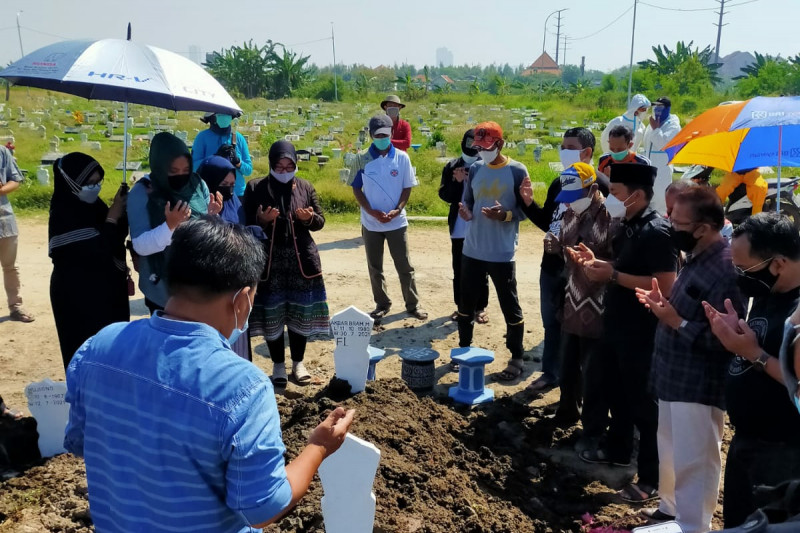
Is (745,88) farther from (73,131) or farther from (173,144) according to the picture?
(173,144)

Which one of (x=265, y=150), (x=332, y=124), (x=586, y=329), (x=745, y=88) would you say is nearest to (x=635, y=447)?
(x=586, y=329)

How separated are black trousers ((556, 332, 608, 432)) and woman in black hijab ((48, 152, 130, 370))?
291 cm

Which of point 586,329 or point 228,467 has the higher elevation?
point 228,467

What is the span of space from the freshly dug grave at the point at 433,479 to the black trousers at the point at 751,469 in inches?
33.5

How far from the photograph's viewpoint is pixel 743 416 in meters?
2.82

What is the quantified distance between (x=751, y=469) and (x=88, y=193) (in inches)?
146

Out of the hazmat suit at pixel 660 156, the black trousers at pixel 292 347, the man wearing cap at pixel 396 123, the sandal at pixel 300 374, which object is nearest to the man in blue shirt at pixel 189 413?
the black trousers at pixel 292 347

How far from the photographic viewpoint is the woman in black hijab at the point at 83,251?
415 cm

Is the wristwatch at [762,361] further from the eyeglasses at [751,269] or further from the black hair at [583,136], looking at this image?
the black hair at [583,136]

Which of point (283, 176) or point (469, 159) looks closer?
point (283, 176)

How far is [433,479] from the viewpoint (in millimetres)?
3738

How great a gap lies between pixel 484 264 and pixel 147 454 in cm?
415

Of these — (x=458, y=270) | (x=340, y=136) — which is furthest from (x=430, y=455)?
(x=340, y=136)

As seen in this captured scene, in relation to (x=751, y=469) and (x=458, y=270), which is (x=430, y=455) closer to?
(x=751, y=469)
